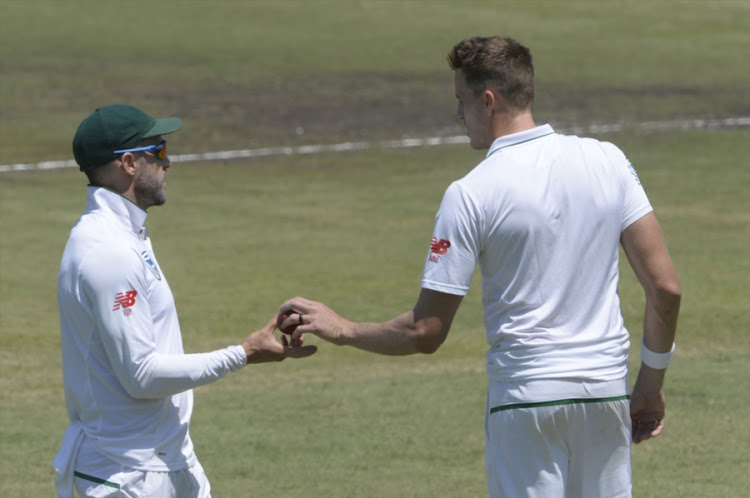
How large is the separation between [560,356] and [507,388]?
0.21m

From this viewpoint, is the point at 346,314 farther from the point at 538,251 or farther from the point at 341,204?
the point at 538,251

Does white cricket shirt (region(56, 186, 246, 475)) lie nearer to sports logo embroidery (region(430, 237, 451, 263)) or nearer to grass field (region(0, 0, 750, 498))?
sports logo embroidery (region(430, 237, 451, 263))

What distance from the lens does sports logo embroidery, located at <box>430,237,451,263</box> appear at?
168 inches

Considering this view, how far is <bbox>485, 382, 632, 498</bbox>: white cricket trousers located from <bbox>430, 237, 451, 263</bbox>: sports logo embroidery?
521 millimetres

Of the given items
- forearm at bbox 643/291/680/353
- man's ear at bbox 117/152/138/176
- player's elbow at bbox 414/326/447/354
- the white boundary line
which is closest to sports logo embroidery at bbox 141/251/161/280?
man's ear at bbox 117/152/138/176

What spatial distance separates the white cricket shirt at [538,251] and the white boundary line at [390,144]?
56.2ft

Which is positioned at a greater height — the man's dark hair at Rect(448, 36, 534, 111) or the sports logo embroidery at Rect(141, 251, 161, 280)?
the man's dark hair at Rect(448, 36, 534, 111)

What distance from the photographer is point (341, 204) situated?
1780cm

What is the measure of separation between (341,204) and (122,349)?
44.3 ft

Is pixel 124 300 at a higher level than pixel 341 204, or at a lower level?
higher

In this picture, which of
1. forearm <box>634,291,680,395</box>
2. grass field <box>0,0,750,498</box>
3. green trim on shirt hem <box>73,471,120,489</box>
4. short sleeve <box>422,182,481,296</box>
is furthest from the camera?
grass field <box>0,0,750,498</box>

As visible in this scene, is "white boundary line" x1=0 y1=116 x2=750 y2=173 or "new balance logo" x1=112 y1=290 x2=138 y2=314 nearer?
"new balance logo" x1=112 y1=290 x2=138 y2=314

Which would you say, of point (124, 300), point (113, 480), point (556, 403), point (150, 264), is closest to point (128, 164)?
point (150, 264)

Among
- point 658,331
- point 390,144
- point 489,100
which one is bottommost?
point 390,144
